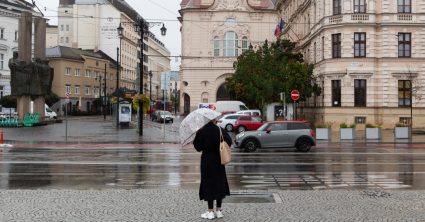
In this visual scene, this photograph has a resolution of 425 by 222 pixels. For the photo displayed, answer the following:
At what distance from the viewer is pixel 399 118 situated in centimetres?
4659

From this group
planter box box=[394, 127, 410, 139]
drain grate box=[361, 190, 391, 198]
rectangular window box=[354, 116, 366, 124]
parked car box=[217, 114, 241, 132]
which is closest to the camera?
drain grate box=[361, 190, 391, 198]

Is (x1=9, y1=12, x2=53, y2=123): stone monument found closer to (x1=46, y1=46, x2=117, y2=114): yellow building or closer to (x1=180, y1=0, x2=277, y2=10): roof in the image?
(x1=46, y1=46, x2=117, y2=114): yellow building

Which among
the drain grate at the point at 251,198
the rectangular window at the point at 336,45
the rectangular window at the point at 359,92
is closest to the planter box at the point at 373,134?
the rectangular window at the point at 359,92

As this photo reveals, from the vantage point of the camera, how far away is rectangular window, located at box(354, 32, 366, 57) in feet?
154

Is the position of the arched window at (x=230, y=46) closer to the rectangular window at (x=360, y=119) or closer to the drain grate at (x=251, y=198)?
the rectangular window at (x=360, y=119)

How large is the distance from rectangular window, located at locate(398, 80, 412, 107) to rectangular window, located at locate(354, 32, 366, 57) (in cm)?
414

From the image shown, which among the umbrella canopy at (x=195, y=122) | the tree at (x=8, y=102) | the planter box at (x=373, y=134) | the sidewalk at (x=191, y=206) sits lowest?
the sidewalk at (x=191, y=206)

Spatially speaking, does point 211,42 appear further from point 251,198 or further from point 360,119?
point 251,198

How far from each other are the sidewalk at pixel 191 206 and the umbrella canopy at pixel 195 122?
4.62 feet

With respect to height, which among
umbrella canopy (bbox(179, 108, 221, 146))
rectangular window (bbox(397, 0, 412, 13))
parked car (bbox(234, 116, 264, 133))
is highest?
rectangular window (bbox(397, 0, 412, 13))

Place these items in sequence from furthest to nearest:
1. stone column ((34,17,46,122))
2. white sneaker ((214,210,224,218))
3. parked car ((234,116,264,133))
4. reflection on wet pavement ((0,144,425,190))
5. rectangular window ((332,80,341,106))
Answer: stone column ((34,17,46,122)) < rectangular window ((332,80,341,106)) < parked car ((234,116,264,133)) < reflection on wet pavement ((0,144,425,190)) < white sneaker ((214,210,224,218))

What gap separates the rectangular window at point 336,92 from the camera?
156ft

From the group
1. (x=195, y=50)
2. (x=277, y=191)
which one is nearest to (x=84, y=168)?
(x=277, y=191)

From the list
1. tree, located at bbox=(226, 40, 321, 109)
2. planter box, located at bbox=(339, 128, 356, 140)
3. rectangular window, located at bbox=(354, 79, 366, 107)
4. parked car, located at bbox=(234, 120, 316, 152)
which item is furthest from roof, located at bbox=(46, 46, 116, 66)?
parked car, located at bbox=(234, 120, 316, 152)
